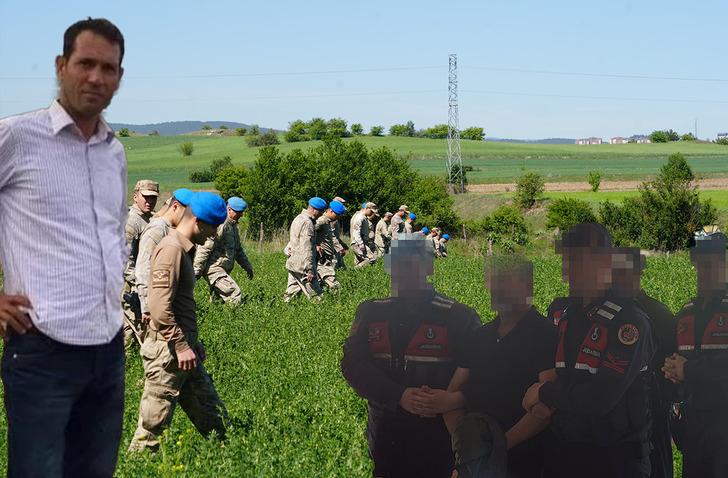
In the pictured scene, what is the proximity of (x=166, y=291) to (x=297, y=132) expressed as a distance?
293 feet

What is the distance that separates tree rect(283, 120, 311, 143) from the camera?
94375 millimetres

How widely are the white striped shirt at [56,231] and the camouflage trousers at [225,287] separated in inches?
453

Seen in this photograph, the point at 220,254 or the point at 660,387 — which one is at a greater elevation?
the point at 660,387

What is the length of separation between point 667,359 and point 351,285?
509 inches

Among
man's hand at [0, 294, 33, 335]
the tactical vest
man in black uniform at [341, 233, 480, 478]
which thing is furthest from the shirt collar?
the tactical vest

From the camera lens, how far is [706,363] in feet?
15.9

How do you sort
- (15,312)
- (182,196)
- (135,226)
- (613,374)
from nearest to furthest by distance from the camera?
A: (15,312), (613,374), (182,196), (135,226)

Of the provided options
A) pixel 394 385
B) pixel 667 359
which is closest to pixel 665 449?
pixel 667 359

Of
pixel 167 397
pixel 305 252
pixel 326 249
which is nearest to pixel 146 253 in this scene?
pixel 167 397

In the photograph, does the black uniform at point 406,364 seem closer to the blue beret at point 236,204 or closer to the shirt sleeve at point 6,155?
the shirt sleeve at point 6,155

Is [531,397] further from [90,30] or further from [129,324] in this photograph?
[129,324]

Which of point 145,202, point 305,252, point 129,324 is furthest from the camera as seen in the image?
point 305,252

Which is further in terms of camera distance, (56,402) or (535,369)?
(535,369)

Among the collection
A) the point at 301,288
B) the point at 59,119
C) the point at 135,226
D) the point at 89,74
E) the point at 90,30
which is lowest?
the point at 301,288
